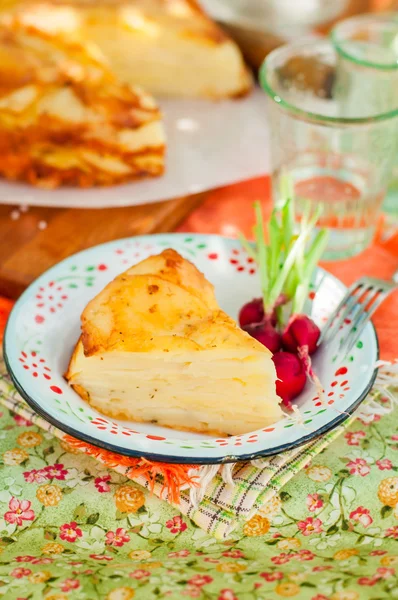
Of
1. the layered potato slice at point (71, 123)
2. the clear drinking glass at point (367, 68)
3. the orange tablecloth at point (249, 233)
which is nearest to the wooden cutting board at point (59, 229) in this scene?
the orange tablecloth at point (249, 233)

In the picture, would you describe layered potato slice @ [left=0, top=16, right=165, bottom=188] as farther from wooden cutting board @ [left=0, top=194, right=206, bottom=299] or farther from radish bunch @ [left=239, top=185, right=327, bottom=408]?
radish bunch @ [left=239, top=185, right=327, bottom=408]

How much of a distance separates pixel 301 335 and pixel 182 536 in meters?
0.51

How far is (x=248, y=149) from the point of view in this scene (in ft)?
9.53

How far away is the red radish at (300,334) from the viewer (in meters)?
1.81

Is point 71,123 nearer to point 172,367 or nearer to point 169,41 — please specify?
point 169,41

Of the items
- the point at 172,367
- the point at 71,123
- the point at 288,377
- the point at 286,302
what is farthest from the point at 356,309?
the point at 71,123

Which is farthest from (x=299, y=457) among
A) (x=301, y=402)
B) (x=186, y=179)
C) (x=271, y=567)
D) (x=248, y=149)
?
(x=248, y=149)

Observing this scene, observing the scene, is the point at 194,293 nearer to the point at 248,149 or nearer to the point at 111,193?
the point at 111,193

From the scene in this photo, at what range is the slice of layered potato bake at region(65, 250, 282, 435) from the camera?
1.62 m

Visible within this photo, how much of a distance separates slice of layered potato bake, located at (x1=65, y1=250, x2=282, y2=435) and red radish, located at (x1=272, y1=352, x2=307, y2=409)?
0.28ft

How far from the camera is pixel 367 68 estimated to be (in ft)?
8.42

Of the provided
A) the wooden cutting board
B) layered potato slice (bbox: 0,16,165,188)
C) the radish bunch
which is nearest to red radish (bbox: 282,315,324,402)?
the radish bunch

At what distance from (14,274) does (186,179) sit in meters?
0.72

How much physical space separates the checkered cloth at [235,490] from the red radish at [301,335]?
0.22 metres
